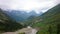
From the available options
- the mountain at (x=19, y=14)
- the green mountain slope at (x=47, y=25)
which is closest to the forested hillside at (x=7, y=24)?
the mountain at (x=19, y=14)

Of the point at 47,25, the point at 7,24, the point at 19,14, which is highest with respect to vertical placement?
the point at 19,14

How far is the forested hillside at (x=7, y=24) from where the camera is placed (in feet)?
14.8

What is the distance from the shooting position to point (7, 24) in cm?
460

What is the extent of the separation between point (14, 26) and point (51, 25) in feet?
3.63

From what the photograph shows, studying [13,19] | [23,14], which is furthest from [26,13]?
[13,19]

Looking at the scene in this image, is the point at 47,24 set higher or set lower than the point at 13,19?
lower

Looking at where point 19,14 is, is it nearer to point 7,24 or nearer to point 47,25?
point 7,24

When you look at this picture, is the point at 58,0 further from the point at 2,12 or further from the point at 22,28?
the point at 2,12

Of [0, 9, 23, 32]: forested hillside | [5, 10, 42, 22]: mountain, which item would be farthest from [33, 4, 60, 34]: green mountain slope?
[0, 9, 23, 32]: forested hillside

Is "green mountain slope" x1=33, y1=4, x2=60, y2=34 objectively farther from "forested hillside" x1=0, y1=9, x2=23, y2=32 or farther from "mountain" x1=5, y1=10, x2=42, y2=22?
"forested hillside" x1=0, y1=9, x2=23, y2=32

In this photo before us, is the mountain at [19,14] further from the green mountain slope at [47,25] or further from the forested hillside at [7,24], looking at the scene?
the green mountain slope at [47,25]

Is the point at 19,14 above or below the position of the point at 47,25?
above

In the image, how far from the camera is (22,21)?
15.5 ft

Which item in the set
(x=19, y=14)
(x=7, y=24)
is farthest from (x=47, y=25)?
(x=7, y=24)
